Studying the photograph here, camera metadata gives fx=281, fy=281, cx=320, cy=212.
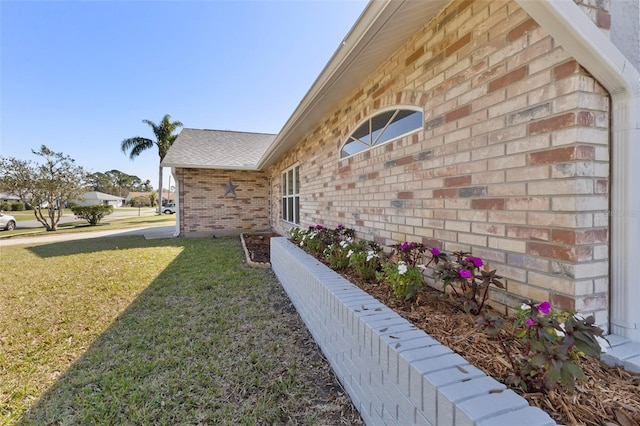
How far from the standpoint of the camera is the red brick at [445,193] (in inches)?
101

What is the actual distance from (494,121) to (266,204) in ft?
38.4

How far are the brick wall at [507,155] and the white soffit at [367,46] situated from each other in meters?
0.16

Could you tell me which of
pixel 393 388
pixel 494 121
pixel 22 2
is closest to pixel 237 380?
pixel 393 388

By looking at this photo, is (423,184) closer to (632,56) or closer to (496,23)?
(496,23)

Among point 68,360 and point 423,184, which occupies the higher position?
point 423,184

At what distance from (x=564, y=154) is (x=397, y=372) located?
5.32 feet

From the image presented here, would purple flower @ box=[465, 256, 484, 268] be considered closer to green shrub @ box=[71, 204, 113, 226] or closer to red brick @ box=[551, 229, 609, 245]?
red brick @ box=[551, 229, 609, 245]

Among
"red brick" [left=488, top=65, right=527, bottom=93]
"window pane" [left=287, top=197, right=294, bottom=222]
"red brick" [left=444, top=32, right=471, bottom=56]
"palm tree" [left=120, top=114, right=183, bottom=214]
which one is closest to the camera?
"red brick" [left=488, top=65, right=527, bottom=93]

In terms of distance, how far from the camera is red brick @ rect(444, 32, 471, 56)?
2398 mm

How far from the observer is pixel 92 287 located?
17.1 ft

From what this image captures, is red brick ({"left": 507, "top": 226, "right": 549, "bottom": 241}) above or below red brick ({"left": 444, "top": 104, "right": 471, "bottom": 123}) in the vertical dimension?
below

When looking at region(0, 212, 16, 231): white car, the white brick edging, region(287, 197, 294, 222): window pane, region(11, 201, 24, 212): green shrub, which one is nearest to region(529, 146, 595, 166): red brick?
the white brick edging

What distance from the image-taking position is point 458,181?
252 cm

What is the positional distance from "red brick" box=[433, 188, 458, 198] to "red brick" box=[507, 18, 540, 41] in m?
1.19
